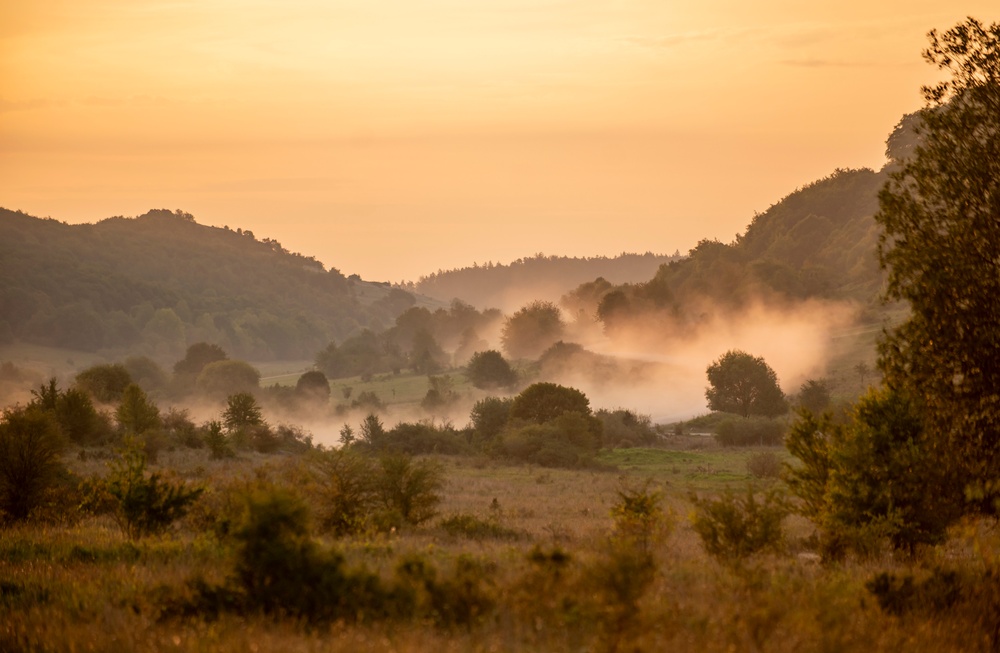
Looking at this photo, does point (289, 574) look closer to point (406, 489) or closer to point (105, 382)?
point (406, 489)

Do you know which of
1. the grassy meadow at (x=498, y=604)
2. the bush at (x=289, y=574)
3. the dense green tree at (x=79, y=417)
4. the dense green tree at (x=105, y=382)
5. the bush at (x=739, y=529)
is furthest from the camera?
the dense green tree at (x=105, y=382)

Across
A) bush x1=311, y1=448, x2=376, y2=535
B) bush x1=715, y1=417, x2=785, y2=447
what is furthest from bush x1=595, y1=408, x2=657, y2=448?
bush x1=311, y1=448, x2=376, y2=535

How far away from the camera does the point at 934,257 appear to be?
1683 centimetres

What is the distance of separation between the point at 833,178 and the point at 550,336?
161 ft

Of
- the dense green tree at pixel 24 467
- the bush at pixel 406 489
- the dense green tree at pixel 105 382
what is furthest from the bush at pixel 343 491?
the dense green tree at pixel 105 382

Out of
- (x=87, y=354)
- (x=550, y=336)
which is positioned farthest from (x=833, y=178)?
(x=87, y=354)

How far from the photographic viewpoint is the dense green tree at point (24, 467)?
75.5ft

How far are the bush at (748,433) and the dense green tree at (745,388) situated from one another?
11.4 metres

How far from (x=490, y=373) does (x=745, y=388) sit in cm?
3903

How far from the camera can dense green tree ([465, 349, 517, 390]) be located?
115125mm

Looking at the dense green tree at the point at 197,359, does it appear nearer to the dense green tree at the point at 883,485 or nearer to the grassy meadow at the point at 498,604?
the grassy meadow at the point at 498,604

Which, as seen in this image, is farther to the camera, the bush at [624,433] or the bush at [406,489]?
the bush at [624,433]

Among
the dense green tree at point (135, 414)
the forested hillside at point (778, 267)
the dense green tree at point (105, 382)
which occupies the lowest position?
the dense green tree at point (135, 414)

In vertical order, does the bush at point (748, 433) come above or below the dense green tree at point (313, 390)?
below
